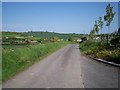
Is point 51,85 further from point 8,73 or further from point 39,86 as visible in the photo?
point 8,73

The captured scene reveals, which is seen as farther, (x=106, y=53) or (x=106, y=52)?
(x=106, y=52)

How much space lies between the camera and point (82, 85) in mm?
11695

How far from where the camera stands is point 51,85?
38.2 ft

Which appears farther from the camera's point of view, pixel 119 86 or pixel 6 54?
pixel 6 54

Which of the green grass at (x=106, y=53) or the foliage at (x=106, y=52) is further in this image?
the foliage at (x=106, y=52)

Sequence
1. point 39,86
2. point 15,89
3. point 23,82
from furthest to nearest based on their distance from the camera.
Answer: point 23,82
point 39,86
point 15,89

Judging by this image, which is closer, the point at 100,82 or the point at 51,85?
the point at 51,85

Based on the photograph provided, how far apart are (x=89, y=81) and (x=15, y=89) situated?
4656mm

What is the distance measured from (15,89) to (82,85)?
12.1 ft

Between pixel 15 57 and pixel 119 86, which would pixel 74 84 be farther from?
pixel 15 57

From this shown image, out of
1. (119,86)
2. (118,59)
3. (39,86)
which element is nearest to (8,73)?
(39,86)

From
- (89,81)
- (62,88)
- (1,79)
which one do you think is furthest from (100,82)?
(1,79)

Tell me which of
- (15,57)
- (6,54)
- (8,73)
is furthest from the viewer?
(15,57)

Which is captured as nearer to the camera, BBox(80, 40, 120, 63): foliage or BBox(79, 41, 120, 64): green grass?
BBox(79, 41, 120, 64): green grass
